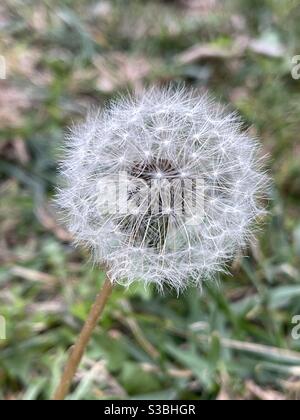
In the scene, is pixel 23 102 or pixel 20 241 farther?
pixel 23 102

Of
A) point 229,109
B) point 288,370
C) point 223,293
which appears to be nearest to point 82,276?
point 223,293

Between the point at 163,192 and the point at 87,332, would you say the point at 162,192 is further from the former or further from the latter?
the point at 87,332

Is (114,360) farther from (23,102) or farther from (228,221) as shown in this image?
(23,102)

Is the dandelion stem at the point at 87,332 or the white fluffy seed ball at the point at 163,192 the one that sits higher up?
the white fluffy seed ball at the point at 163,192

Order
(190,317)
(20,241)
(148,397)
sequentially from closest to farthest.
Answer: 1. (148,397)
2. (190,317)
3. (20,241)

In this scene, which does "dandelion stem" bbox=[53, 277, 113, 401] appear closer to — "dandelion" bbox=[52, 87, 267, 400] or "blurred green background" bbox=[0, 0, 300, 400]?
"dandelion" bbox=[52, 87, 267, 400]

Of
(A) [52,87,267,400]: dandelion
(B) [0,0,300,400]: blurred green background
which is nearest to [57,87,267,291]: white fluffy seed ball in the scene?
(A) [52,87,267,400]: dandelion

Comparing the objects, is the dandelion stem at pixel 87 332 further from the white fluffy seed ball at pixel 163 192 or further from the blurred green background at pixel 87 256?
the blurred green background at pixel 87 256

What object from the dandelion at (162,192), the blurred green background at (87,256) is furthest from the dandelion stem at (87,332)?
the blurred green background at (87,256)
